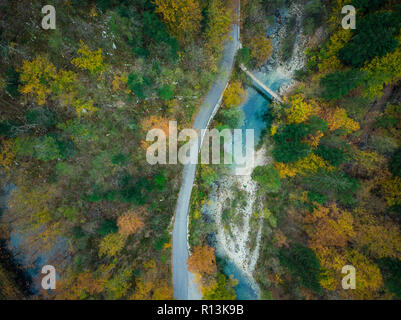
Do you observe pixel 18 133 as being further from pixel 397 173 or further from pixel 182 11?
pixel 397 173

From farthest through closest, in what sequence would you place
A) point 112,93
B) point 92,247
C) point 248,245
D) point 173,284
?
1. point 248,245
2. point 173,284
3. point 92,247
4. point 112,93

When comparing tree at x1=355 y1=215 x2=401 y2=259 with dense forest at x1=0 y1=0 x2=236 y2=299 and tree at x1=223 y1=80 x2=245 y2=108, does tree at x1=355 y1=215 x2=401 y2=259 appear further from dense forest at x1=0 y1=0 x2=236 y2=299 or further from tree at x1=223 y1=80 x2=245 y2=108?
dense forest at x1=0 y1=0 x2=236 y2=299

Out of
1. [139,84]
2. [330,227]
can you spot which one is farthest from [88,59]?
[330,227]

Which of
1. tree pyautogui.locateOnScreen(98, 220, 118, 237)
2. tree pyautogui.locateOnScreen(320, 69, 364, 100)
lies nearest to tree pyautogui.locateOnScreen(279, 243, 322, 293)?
tree pyautogui.locateOnScreen(320, 69, 364, 100)

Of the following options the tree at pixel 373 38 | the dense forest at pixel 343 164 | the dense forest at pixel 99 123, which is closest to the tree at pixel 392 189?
the dense forest at pixel 343 164

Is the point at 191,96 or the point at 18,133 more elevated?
the point at 191,96

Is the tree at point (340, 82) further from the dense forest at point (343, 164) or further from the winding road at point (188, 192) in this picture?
the winding road at point (188, 192)
